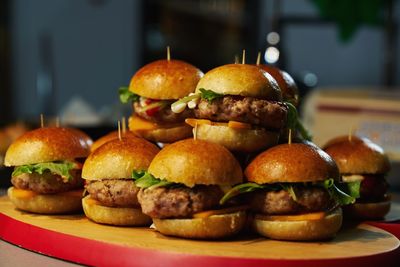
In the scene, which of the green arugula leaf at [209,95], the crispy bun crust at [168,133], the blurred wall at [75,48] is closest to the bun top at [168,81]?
the crispy bun crust at [168,133]

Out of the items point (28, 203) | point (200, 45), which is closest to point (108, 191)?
point (28, 203)

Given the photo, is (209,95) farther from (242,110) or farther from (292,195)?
(292,195)

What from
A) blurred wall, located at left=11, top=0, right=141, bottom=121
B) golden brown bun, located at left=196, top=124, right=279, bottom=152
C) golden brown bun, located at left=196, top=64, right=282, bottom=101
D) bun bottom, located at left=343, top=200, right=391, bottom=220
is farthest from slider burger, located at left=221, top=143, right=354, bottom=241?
blurred wall, located at left=11, top=0, right=141, bottom=121

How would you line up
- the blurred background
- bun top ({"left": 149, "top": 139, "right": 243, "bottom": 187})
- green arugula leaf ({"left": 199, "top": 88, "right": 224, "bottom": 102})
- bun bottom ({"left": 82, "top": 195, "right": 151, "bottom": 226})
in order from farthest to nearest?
the blurred background
bun bottom ({"left": 82, "top": 195, "right": 151, "bottom": 226})
green arugula leaf ({"left": 199, "top": 88, "right": 224, "bottom": 102})
bun top ({"left": 149, "top": 139, "right": 243, "bottom": 187})

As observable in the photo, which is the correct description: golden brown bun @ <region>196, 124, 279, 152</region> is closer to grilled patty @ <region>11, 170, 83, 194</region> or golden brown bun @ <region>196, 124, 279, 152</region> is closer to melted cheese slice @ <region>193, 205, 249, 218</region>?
melted cheese slice @ <region>193, 205, 249, 218</region>

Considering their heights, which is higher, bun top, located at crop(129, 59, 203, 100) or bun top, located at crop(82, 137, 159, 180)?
bun top, located at crop(129, 59, 203, 100)

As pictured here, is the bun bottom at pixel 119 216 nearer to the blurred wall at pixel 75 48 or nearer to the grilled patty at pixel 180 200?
the grilled patty at pixel 180 200

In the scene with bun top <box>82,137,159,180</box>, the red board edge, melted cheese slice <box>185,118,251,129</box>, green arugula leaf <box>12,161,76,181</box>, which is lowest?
the red board edge

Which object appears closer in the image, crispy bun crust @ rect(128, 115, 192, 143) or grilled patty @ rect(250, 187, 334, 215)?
grilled patty @ rect(250, 187, 334, 215)

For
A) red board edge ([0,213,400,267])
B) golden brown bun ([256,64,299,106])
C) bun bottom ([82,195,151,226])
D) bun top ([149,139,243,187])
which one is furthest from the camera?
golden brown bun ([256,64,299,106])
